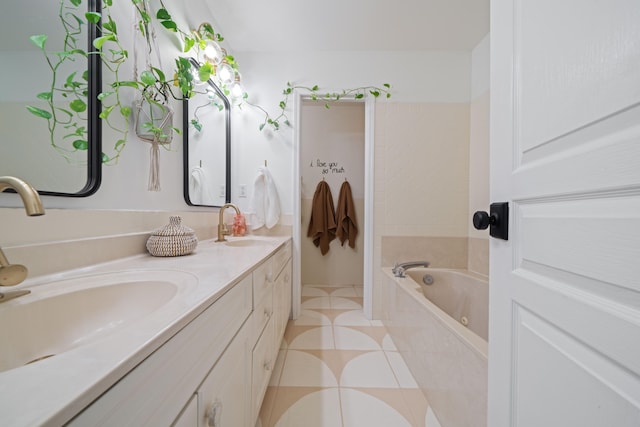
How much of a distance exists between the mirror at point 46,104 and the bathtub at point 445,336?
4.84 ft

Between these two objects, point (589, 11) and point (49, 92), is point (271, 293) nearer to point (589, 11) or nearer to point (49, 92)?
point (49, 92)

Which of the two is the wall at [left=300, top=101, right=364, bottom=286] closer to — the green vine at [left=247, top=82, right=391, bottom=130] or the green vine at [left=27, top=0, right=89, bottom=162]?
the green vine at [left=247, top=82, right=391, bottom=130]

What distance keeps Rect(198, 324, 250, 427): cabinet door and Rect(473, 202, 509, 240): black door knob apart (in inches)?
27.0

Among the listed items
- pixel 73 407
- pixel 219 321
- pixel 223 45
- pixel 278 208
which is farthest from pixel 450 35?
pixel 73 407

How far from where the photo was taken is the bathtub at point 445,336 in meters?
0.83

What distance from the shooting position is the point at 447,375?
A: 964 millimetres

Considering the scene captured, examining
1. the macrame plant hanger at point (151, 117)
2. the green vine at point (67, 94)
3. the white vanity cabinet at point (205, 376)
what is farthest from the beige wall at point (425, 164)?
the green vine at point (67, 94)

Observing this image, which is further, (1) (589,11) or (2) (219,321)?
(2) (219,321)

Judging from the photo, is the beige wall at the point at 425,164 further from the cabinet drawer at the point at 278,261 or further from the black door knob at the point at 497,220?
the black door knob at the point at 497,220

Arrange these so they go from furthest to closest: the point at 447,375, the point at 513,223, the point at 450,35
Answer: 1. the point at 450,35
2. the point at 447,375
3. the point at 513,223

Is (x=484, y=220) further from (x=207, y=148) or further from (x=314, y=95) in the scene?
(x=314, y=95)

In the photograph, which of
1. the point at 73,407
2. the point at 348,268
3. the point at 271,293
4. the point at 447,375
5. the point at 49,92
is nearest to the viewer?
the point at 73,407

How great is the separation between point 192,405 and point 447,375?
101cm

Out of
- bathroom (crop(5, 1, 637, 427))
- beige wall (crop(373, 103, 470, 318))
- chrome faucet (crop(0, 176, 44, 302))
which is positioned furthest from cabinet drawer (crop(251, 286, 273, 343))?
beige wall (crop(373, 103, 470, 318))
